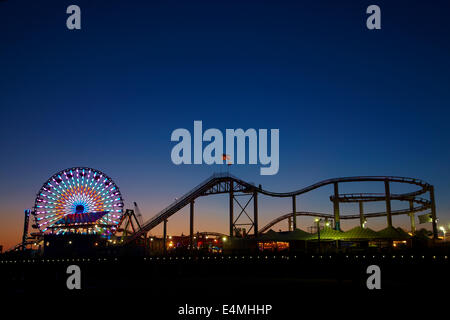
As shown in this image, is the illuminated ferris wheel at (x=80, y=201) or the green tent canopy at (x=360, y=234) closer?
the green tent canopy at (x=360, y=234)

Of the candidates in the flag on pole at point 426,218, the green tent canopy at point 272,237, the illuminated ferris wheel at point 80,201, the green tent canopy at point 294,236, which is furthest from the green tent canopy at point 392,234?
the illuminated ferris wheel at point 80,201

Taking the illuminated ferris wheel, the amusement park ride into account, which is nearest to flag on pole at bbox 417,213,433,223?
the amusement park ride

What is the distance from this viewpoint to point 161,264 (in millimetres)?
42156

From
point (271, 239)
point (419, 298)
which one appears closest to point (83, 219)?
point (271, 239)

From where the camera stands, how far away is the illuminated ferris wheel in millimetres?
58438

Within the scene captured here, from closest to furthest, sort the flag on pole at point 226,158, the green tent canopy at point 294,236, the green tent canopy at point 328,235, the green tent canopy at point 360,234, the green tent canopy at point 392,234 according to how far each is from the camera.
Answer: the green tent canopy at point 392,234 → the green tent canopy at point 360,234 → the green tent canopy at point 328,235 → the green tent canopy at point 294,236 → the flag on pole at point 226,158

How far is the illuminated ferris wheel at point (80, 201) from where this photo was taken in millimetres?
58438

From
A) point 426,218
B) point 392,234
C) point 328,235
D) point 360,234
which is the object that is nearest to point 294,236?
point 328,235

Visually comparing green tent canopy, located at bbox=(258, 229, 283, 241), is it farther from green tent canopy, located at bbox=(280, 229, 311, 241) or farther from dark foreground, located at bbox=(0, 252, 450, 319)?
dark foreground, located at bbox=(0, 252, 450, 319)

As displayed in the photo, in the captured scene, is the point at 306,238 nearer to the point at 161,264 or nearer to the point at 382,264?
the point at 382,264

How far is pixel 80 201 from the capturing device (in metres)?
58.4

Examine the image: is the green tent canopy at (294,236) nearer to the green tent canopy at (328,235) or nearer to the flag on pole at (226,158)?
the green tent canopy at (328,235)

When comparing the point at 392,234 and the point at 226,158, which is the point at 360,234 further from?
the point at 226,158
